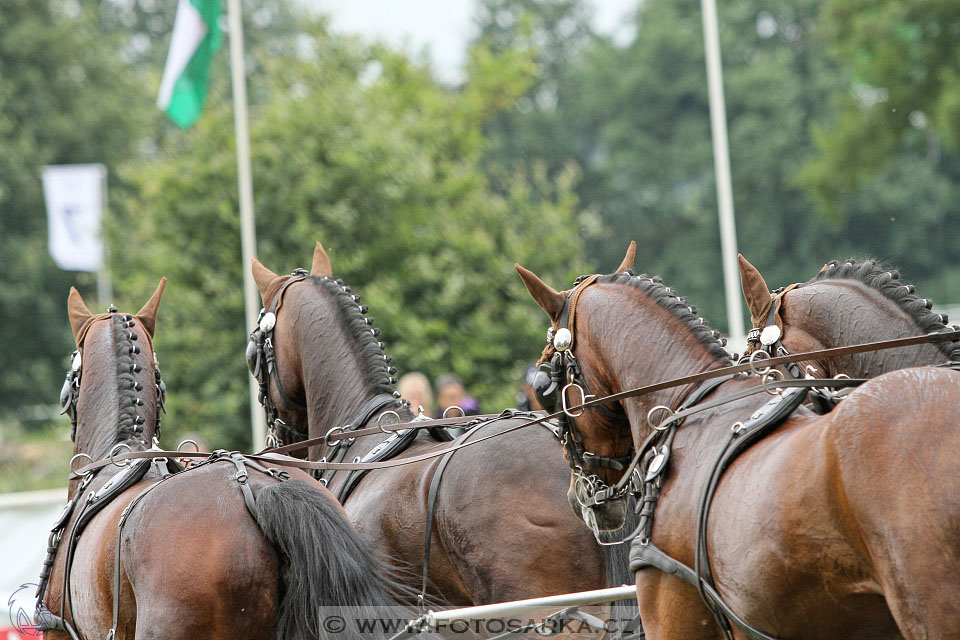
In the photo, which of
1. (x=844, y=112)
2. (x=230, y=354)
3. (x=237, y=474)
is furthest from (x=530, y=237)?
(x=237, y=474)

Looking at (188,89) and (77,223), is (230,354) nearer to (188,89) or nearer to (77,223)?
(188,89)

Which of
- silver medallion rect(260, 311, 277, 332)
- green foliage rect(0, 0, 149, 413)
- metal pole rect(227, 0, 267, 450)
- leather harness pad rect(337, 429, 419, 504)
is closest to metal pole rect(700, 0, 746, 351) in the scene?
metal pole rect(227, 0, 267, 450)

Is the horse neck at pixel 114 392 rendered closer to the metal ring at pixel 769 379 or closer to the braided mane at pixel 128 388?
the braided mane at pixel 128 388

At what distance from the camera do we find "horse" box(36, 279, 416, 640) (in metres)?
3.48

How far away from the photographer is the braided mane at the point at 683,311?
3.48 metres

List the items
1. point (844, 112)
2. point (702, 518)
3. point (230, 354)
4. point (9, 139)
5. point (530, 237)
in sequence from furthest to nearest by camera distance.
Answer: point (9, 139)
point (844, 112)
point (530, 237)
point (230, 354)
point (702, 518)

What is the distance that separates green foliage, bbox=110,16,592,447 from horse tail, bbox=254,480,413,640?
25.8 feet

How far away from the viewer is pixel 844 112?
18.4m

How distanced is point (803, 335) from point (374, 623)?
6.73 feet

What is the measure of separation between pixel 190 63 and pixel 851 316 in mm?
9466

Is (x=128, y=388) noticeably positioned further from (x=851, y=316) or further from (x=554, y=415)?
(x=851, y=316)

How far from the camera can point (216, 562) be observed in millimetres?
3492

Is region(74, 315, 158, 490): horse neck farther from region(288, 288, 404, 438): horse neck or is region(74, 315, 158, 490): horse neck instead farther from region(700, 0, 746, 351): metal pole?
region(700, 0, 746, 351): metal pole

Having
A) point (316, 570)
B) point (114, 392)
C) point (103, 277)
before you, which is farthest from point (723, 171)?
point (103, 277)
